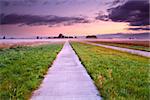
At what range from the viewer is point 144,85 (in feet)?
43.6

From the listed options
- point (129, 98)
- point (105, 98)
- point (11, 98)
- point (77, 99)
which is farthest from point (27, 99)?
point (129, 98)

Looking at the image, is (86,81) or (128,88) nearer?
(128,88)

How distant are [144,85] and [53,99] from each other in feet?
14.4

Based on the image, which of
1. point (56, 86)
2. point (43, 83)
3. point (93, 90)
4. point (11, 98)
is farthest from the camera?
point (43, 83)

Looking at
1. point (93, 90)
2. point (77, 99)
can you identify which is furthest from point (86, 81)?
point (77, 99)

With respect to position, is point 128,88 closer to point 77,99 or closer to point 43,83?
point 77,99

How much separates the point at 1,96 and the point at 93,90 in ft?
10.8

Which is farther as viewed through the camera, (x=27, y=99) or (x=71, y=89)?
(x=71, y=89)

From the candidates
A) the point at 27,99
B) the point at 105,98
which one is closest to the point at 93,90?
the point at 105,98

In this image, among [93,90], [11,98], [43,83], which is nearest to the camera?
[11,98]

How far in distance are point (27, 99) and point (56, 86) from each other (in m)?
2.68

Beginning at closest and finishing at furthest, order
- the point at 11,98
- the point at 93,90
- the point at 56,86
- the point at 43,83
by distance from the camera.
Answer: the point at 11,98, the point at 93,90, the point at 56,86, the point at 43,83

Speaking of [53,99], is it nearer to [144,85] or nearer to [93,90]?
[93,90]

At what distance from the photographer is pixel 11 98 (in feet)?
34.3
